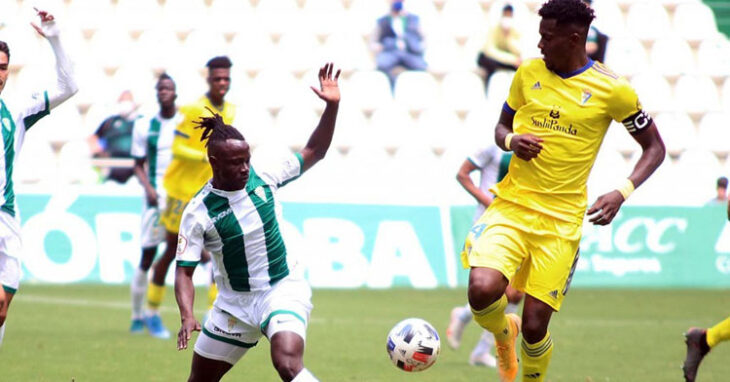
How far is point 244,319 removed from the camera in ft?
21.0

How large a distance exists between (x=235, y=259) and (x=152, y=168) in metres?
6.30

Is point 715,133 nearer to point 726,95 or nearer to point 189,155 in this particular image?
point 726,95

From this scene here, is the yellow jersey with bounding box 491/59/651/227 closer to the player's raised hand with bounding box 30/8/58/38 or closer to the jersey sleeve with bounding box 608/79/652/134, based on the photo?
the jersey sleeve with bounding box 608/79/652/134

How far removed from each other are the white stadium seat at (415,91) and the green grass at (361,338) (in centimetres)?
519

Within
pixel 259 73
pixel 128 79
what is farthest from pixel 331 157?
pixel 128 79

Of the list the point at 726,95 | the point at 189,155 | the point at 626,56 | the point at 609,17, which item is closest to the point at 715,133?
the point at 726,95

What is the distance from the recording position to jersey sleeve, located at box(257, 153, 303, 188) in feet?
21.8

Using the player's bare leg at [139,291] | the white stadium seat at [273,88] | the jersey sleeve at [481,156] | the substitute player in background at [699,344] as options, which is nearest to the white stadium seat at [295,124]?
the white stadium seat at [273,88]

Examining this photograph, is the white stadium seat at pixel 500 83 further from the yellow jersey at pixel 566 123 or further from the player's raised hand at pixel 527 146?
the player's raised hand at pixel 527 146

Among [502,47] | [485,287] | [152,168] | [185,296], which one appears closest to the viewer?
[185,296]

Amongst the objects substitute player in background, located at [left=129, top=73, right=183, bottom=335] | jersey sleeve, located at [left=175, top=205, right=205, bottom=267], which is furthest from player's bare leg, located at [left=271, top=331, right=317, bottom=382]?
substitute player in background, located at [left=129, top=73, right=183, bottom=335]

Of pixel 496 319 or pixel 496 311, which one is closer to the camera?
pixel 496 311

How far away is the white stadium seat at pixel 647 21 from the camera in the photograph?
22781 millimetres

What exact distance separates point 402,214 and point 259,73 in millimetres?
5426
